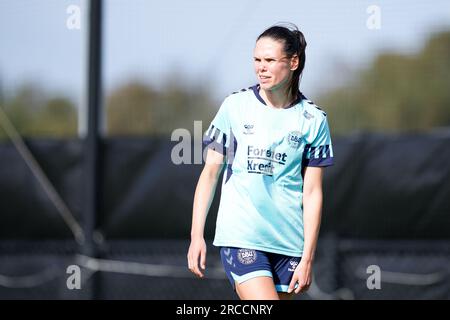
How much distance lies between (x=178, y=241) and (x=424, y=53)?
2.39 meters

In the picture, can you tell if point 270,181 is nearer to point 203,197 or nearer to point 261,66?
point 203,197

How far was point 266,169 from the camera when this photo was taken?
396cm

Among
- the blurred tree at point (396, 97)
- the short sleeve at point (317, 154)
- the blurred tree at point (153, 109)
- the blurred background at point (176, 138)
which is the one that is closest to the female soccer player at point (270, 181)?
the short sleeve at point (317, 154)

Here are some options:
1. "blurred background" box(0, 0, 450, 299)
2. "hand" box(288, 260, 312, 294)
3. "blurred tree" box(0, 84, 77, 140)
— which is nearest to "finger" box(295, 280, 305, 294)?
"hand" box(288, 260, 312, 294)

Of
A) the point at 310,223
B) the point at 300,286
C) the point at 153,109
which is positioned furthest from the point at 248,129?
the point at 153,109

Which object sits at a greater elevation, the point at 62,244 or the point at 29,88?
the point at 29,88

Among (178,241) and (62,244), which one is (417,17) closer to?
(178,241)

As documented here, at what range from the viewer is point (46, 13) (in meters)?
7.17

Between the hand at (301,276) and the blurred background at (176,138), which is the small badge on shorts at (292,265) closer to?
the hand at (301,276)

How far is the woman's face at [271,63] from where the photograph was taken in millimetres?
3943

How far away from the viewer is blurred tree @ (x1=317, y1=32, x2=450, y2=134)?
269 inches

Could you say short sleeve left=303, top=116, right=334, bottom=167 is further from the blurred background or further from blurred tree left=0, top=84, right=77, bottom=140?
blurred tree left=0, top=84, right=77, bottom=140

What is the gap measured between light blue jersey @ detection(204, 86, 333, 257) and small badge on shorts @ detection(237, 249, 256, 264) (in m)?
0.02
